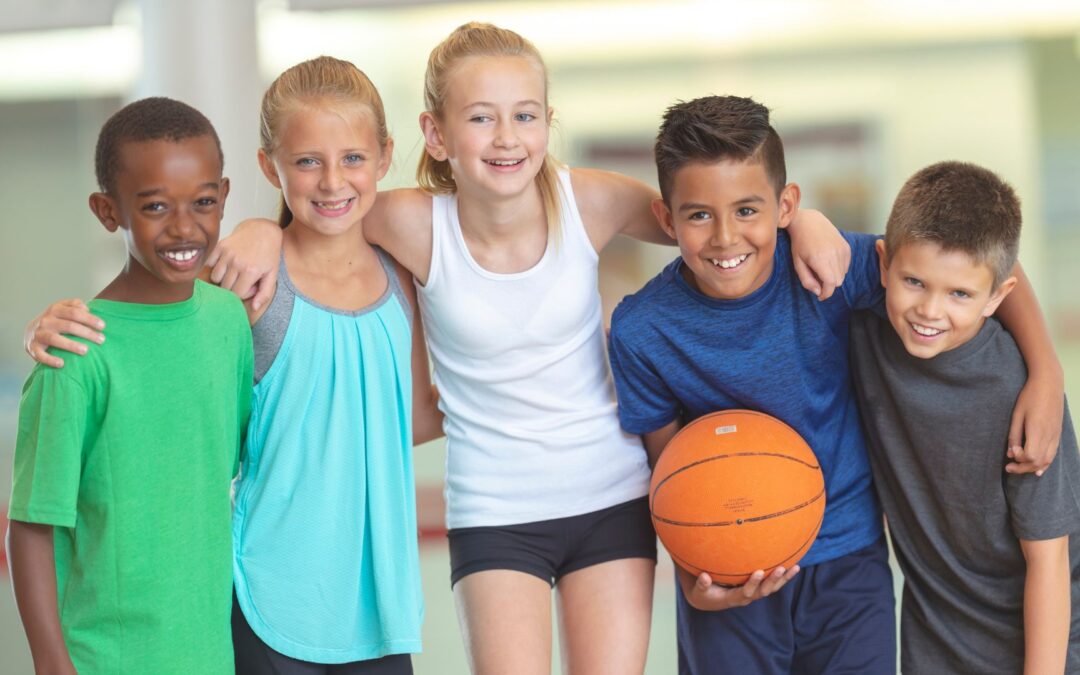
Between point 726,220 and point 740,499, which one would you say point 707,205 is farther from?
point 740,499

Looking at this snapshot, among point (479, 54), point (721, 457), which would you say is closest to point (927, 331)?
point (721, 457)

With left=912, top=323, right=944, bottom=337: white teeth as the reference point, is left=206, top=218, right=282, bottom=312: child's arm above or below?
above

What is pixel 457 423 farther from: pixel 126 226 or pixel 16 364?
pixel 16 364

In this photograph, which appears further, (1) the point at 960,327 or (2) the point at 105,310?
(1) the point at 960,327

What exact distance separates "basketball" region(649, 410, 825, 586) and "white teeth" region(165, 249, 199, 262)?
818mm

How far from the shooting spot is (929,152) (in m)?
5.62

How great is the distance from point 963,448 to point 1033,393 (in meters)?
0.14

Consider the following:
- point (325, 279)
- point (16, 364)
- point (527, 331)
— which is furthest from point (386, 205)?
point (16, 364)

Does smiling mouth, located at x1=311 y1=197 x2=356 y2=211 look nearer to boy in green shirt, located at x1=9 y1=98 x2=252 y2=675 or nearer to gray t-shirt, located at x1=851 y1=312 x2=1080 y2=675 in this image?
boy in green shirt, located at x1=9 y1=98 x2=252 y2=675

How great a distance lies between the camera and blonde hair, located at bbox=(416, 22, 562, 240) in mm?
2025

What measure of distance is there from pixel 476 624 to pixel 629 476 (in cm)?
37

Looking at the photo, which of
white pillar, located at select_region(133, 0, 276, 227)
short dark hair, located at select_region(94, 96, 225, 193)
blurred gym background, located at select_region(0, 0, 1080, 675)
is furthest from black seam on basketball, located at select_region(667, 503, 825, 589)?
blurred gym background, located at select_region(0, 0, 1080, 675)

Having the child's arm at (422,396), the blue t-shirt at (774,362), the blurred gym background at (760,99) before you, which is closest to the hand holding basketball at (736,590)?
the blue t-shirt at (774,362)

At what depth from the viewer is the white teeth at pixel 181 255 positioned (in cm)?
164
